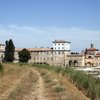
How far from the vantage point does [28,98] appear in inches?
687

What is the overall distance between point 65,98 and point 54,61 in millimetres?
140402

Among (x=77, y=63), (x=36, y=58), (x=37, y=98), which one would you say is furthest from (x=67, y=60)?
(x=37, y=98)

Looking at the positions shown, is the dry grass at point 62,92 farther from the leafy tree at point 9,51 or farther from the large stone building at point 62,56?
the large stone building at point 62,56

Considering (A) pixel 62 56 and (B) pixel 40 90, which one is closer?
(B) pixel 40 90

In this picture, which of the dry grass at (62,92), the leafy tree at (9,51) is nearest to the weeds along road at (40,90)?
the dry grass at (62,92)

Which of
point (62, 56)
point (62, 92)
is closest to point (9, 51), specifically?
point (62, 56)

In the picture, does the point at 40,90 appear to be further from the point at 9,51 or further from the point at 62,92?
the point at 9,51

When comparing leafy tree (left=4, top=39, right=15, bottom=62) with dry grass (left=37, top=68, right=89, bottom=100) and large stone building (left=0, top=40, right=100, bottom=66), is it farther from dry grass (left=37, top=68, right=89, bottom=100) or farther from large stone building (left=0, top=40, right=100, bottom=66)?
dry grass (left=37, top=68, right=89, bottom=100)

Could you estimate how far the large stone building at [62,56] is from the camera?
153000 millimetres

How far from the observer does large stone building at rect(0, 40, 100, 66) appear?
153 m

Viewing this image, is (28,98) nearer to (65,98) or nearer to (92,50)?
(65,98)

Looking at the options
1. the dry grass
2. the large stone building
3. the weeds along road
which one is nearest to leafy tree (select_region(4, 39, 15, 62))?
the large stone building

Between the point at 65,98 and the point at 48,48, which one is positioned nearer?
the point at 65,98

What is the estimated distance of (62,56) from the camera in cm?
15538
